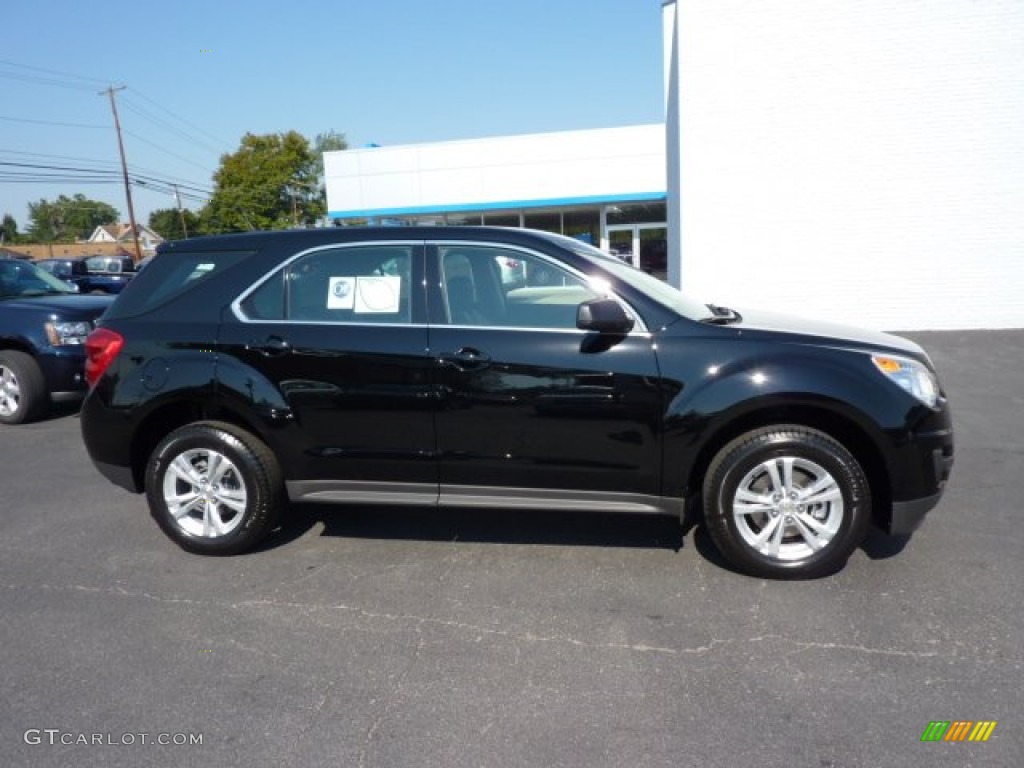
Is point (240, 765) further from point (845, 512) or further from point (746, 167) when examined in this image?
point (746, 167)

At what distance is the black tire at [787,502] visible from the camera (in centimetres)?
353

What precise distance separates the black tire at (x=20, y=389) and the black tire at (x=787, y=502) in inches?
285

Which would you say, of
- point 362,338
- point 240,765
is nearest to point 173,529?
point 362,338

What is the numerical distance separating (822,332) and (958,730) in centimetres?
195

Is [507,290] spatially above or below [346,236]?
below

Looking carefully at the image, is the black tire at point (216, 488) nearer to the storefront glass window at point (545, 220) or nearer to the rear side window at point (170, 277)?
the rear side window at point (170, 277)

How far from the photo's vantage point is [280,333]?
12.9ft

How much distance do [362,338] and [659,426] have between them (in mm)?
A: 1627

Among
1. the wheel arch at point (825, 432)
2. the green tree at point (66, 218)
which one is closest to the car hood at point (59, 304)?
the wheel arch at point (825, 432)

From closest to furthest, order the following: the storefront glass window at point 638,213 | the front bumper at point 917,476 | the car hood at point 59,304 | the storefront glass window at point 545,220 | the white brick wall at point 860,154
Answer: the front bumper at point 917,476 < the car hood at point 59,304 < the white brick wall at point 860,154 < the storefront glass window at point 638,213 < the storefront glass window at point 545,220

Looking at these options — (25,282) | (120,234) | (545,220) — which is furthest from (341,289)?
(120,234)

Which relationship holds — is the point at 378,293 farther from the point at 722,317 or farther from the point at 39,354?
the point at 39,354

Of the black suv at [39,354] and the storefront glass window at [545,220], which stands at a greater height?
the storefront glass window at [545,220]

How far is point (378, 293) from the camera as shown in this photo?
13.0 ft
